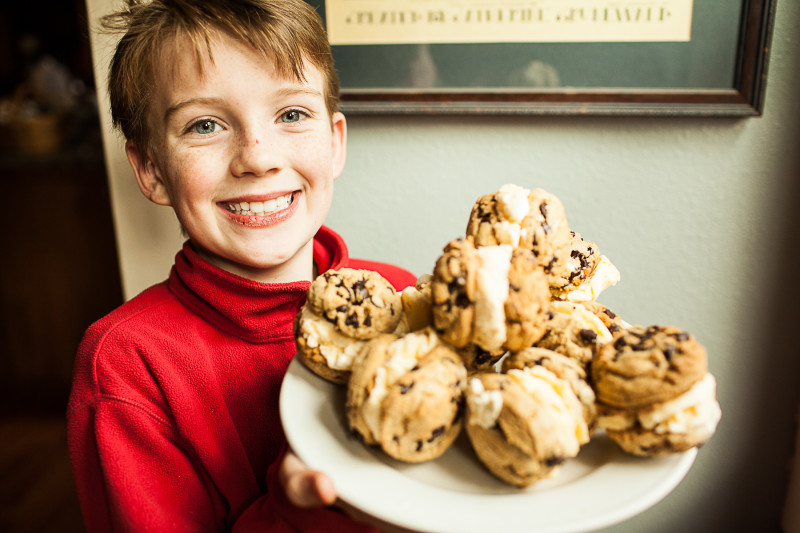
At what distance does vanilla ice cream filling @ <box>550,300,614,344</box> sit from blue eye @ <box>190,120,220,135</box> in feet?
1.85

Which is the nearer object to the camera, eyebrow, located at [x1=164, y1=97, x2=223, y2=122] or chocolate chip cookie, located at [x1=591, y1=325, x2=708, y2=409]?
chocolate chip cookie, located at [x1=591, y1=325, x2=708, y2=409]

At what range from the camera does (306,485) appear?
544mm

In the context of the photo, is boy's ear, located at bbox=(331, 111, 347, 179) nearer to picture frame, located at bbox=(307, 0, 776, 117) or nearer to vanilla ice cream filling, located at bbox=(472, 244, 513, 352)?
picture frame, located at bbox=(307, 0, 776, 117)

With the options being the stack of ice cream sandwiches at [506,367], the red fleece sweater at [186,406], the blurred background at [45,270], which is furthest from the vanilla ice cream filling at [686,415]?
the blurred background at [45,270]

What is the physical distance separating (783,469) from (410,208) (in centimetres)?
106

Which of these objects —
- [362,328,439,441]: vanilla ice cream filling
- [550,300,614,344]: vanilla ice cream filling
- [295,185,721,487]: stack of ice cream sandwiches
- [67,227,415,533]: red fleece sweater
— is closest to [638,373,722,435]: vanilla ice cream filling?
[295,185,721,487]: stack of ice cream sandwiches

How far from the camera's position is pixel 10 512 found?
2.06 m

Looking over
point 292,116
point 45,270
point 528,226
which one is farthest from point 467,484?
point 45,270

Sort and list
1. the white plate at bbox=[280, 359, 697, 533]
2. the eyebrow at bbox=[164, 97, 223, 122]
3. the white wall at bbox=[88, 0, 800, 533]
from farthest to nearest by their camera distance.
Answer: the white wall at bbox=[88, 0, 800, 533] < the eyebrow at bbox=[164, 97, 223, 122] < the white plate at bbox=[280, 359, 697, 533]

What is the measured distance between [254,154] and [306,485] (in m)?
0.49

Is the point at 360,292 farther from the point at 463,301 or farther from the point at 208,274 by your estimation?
the point at 208,274

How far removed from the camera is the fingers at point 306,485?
0.53 meters

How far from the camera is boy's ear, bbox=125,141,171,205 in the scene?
96cm

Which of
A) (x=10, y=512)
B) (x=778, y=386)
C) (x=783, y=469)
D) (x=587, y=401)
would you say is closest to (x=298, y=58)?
(x=587, y=401)
